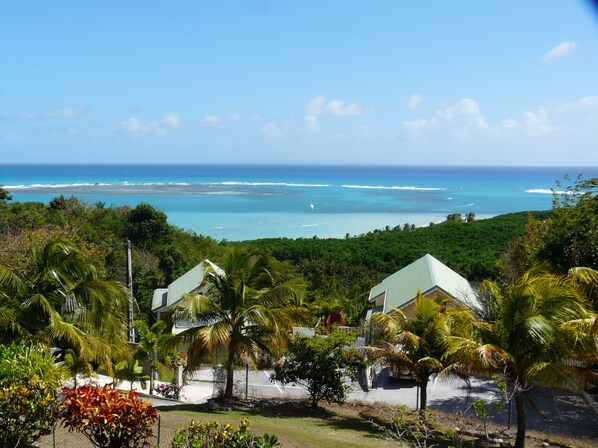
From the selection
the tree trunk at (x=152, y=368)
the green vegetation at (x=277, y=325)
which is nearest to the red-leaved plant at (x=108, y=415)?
the green vegetation at (x=277, y=325)

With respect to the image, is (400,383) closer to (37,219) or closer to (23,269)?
(23,269)

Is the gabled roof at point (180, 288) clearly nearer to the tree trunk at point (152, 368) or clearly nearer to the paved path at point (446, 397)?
the paved path at point (446, 397)

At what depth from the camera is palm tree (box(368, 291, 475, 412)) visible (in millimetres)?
13011

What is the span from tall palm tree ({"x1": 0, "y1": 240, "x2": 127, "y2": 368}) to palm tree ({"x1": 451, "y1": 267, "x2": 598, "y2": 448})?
7.48 meters

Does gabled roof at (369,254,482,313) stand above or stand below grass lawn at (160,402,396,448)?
above

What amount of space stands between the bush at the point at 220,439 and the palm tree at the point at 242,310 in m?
6.39

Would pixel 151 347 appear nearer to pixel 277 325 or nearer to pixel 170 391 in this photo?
pixel 170 391

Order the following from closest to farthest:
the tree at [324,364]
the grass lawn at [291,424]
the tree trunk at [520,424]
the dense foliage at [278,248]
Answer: the grass lawn at [291,424], the tree trunk at [520,424], the tree at [324,364], the dense foliage at [278,248]

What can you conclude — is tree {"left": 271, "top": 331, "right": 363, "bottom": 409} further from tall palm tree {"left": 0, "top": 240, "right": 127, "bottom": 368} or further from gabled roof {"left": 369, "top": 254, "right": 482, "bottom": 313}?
gabled roof {"left": 369, "top": 254, "right": 482, "bottom": 313}

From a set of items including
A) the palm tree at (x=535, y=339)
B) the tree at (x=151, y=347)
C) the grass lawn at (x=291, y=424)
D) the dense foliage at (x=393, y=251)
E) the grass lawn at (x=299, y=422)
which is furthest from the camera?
the dense foliage at (x=393, y=251)

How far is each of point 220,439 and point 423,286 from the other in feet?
49.9

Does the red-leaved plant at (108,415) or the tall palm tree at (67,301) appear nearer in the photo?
the red-leaved plant at (108,415)

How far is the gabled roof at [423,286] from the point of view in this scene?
2105 cm

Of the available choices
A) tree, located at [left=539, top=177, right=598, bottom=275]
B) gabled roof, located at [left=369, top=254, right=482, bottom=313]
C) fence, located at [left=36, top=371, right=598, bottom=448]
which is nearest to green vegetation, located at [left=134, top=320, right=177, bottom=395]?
fence, located at [left=36, top=371, right=598, bottom=448]
